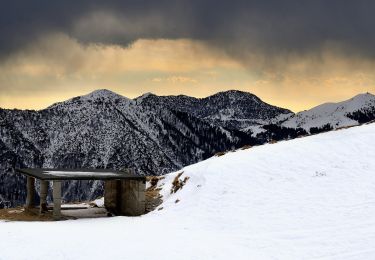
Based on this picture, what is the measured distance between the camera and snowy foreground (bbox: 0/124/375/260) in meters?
20.1

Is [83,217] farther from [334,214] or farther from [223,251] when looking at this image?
[334,214]

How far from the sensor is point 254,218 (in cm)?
2489

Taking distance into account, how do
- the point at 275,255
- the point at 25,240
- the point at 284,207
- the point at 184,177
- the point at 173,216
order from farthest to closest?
the point at 184,177
the point at 173,216
the point at 284,207
the point at 25,240
the point at 275,255

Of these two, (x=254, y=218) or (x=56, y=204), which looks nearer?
(x=254, y=218)

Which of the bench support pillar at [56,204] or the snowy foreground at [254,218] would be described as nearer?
the snowy foreground at [254,218]

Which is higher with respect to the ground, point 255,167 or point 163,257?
point 255,167

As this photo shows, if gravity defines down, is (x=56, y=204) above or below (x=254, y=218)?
above

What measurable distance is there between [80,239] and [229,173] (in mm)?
12038

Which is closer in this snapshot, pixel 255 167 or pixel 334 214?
pixel 334 214

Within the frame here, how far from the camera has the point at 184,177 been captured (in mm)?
34875

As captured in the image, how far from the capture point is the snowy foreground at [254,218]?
2012 cm

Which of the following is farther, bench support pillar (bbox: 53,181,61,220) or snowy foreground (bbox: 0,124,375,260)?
bench support pillar (bbox: 53,181,61,220)

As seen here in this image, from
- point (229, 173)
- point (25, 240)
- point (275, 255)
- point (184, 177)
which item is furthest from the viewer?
point (184, 177)

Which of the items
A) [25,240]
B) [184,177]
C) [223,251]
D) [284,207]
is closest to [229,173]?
[184,177]
